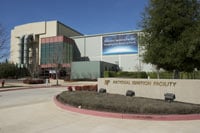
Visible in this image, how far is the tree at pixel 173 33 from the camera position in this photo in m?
15.7

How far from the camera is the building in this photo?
7219 centimetres

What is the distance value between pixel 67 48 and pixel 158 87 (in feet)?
215

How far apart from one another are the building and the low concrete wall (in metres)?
49.6

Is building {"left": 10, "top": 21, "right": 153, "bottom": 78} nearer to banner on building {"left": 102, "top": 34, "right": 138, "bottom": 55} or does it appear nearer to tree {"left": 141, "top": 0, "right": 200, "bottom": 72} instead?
banner on building {"left": 102, "top": 34, "right": 138, "bottom": 55}

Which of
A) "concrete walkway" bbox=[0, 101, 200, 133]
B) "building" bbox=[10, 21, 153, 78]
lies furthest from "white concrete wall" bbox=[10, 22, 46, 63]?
"concrete walkway" bbox=[0, 101, 200, 133]

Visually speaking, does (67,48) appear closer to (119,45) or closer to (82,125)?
(119,45)

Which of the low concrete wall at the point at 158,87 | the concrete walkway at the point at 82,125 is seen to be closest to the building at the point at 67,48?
the low concrete wall at the point at 158,87

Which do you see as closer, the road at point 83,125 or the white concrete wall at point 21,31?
the road at point 83,125

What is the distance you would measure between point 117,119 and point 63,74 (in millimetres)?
62701

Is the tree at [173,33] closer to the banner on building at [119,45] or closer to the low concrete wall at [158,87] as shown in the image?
the low concrete wall at [158,87]

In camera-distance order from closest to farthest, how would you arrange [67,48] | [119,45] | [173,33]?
[173,33], [119,45], [67,48]

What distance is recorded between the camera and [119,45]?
74000mm

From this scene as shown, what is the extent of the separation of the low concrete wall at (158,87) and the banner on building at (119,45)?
183 ft

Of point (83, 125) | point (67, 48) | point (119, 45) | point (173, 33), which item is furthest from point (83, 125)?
point (67, 48)
